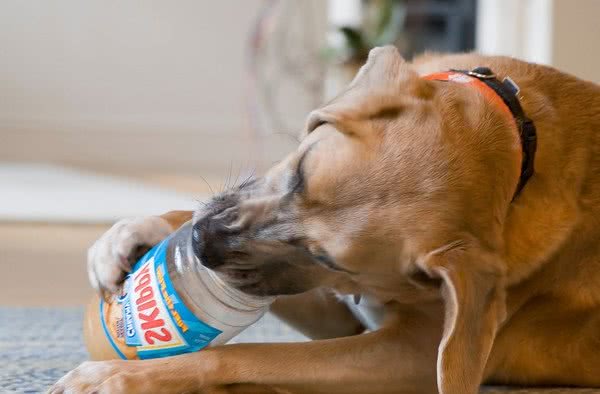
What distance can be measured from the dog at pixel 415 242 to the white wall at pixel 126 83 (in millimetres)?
4322

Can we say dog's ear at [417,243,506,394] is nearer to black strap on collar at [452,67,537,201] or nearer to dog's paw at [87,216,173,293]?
black strap on collar at [452,67,537,201]

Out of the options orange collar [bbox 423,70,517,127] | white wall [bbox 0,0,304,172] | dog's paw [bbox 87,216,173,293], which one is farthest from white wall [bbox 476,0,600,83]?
white wall [bbox 0,0,304,172]

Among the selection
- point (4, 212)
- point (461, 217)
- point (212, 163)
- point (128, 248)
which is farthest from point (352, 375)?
point (212, 163)

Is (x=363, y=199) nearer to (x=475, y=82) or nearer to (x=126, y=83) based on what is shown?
(x=475, y=82)

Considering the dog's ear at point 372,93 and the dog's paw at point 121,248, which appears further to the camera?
the dog's paw at point 121,248

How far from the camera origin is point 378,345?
148 cm

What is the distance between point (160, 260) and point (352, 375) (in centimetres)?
34

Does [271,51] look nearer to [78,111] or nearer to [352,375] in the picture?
[78,111]

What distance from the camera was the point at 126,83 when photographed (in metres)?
5.78

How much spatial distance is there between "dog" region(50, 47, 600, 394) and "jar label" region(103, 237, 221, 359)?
4 cm

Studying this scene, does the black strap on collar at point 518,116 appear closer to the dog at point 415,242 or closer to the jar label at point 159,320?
the dog at point 415,242

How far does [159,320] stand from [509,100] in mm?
623

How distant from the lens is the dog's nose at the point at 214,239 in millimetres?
Result: 1361

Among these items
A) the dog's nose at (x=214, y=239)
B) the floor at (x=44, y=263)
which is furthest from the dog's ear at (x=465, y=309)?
the floor at (x=44, y=263)
